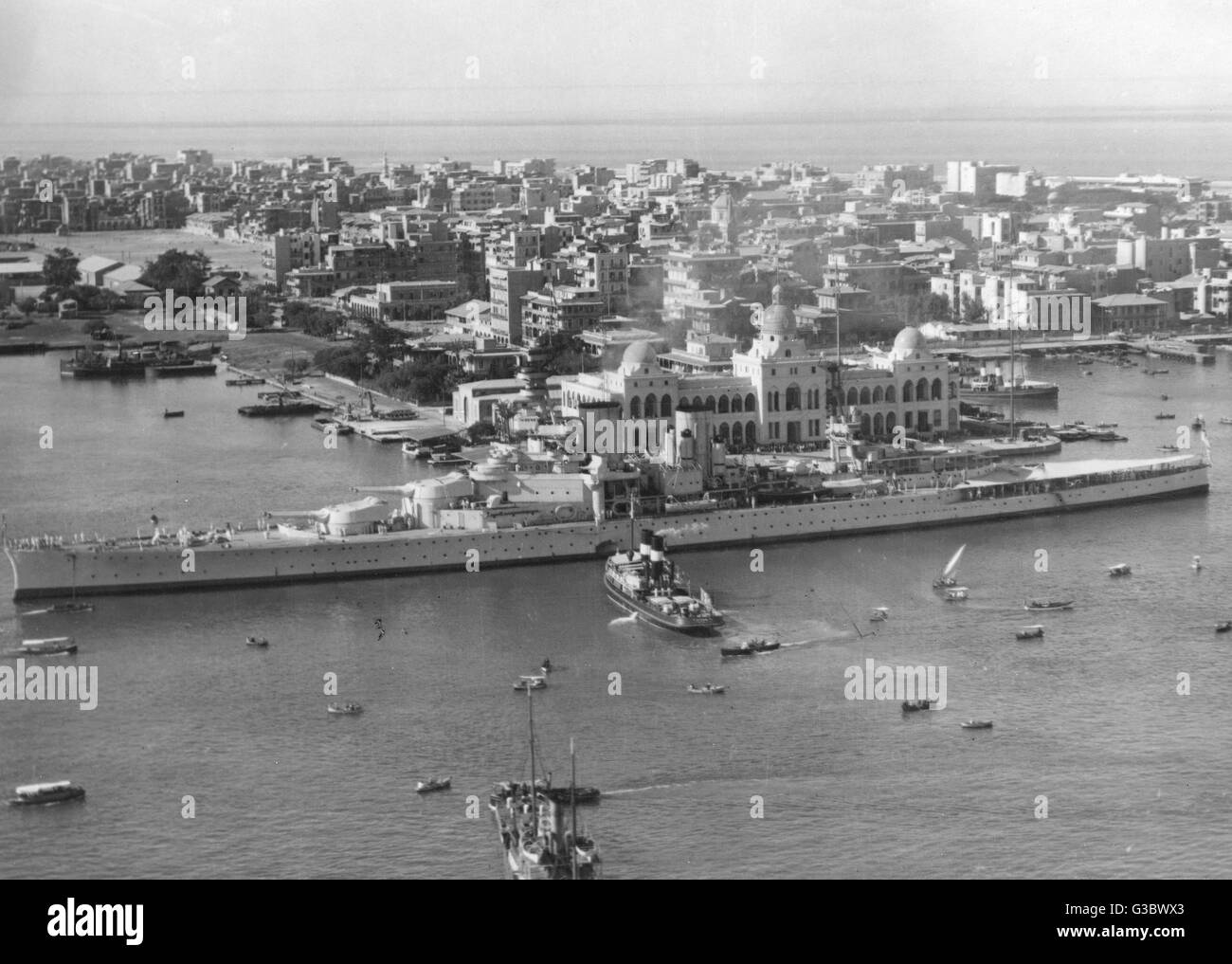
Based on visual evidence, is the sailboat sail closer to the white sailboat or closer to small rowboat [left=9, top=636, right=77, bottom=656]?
the white sailboat

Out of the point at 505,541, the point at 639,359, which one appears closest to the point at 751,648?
the point at 505,541

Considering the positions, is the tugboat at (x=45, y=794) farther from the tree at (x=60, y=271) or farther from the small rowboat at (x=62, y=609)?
the tree at (x=60, y=271)

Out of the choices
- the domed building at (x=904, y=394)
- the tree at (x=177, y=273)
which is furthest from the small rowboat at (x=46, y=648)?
the tree at (x=177, y=273)

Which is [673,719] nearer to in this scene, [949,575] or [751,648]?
[751,648]

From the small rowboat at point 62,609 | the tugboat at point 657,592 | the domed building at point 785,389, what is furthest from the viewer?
the domed building at point 785,389

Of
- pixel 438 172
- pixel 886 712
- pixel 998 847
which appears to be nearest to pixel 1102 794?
pixel 998 847
